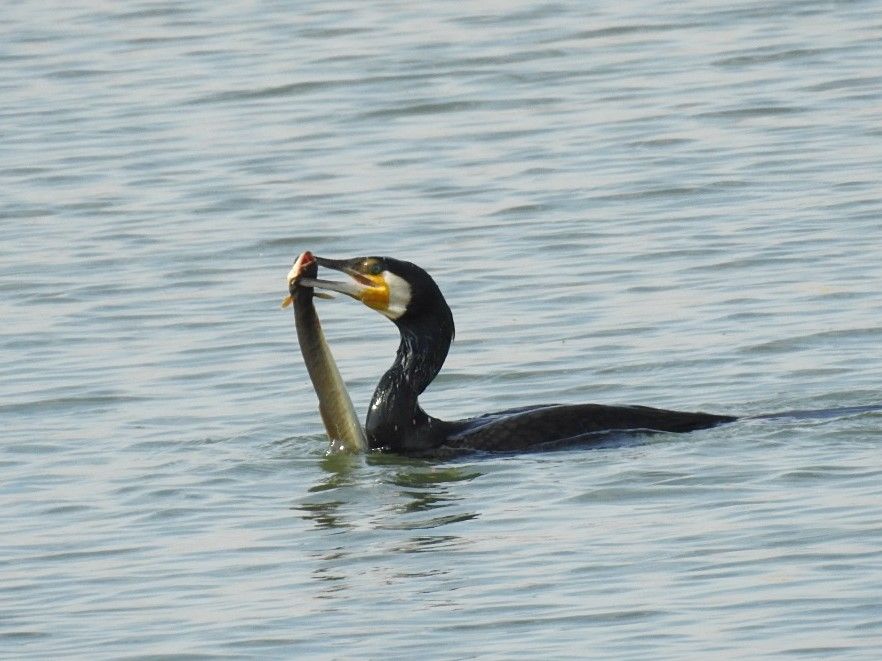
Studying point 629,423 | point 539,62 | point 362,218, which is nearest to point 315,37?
point 539,62

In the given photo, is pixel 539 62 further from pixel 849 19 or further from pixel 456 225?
pixel 456 225

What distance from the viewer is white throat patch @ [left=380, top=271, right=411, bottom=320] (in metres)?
11.0

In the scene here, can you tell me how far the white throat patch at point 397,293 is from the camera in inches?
433

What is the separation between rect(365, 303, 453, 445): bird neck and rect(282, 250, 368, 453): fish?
0.15 m

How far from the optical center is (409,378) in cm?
1112

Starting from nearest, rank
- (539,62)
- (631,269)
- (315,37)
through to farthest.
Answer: (631,269) < (539,62) < (315,37)

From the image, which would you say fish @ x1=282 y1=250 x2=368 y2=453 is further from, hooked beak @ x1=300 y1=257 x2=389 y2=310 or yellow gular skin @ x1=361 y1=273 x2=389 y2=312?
yellow gular skin @ x1=361 y1=273 x2=389 y2=312

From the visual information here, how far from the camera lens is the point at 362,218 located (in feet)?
55.2

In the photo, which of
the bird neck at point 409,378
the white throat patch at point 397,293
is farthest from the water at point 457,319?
the white throat patch at point 397,293

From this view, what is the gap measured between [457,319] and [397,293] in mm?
2900

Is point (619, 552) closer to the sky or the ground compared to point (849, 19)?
closer to the ground

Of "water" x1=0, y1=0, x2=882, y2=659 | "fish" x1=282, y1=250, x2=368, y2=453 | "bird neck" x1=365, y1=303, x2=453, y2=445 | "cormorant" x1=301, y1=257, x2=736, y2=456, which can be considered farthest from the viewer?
"bird neck" x1=365, y1=303, x2=453, y2=445

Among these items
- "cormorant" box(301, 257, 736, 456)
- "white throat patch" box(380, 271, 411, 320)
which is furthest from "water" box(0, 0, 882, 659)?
"white throat patch" box(380, 271, 411, 320)

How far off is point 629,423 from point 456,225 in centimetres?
578
